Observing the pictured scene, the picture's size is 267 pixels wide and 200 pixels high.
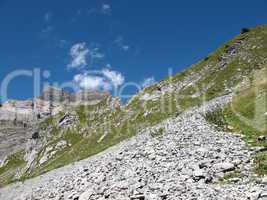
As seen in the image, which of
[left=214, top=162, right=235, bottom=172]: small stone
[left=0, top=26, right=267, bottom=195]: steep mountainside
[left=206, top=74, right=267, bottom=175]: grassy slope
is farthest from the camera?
[left=0, top=26, right=267, bottom=195]: steep mountainside

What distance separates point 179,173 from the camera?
25234 mm

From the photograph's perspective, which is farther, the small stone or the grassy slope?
the grassy slope

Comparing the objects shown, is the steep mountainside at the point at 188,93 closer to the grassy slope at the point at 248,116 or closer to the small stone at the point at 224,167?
the grassy slope at the point at 248,116

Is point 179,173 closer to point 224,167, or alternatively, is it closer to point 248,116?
point 224,167

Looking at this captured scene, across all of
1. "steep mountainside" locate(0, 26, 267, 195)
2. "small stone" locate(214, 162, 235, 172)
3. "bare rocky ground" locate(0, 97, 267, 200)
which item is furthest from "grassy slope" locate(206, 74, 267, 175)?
"small stone" locate(214, 162, 235, 172)

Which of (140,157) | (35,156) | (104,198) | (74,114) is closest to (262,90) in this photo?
(140,157)

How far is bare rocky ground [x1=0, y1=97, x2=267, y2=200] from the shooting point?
21.6 metres

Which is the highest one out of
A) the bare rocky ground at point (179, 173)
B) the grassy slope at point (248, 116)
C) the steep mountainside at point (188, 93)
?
the steep mountainside at point (188, 93)

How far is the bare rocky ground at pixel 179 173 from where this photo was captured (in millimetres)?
21562

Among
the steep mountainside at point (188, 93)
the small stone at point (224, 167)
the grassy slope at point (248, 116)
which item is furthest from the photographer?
the steep mountainside at point (188, 93)

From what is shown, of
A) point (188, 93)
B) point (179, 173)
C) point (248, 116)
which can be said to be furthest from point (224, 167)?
point (188, 93)

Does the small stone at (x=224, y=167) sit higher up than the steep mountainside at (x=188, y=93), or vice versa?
the steep mountainside at (x=188, y=93)

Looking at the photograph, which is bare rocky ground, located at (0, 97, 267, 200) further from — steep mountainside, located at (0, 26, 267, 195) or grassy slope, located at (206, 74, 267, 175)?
steep mountainside, located at (0, 26, 267, 195)

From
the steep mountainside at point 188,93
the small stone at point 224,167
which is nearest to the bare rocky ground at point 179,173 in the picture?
the small stone at point 224,167
